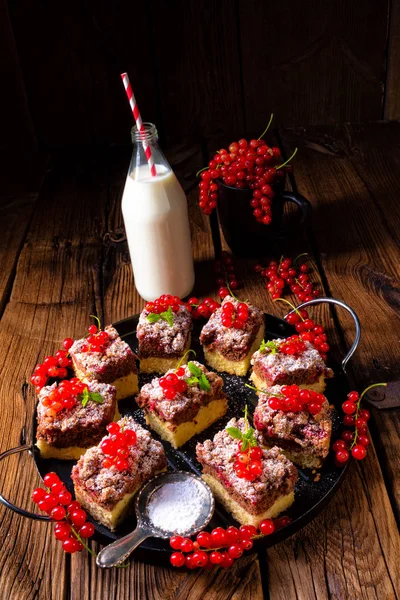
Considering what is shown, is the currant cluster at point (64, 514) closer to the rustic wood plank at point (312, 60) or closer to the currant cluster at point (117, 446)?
the currant cluster at point (117, 446)

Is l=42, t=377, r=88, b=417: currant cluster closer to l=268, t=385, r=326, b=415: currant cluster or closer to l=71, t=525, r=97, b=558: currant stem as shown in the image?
l=71, t=525, r=97, b=558: currant stem

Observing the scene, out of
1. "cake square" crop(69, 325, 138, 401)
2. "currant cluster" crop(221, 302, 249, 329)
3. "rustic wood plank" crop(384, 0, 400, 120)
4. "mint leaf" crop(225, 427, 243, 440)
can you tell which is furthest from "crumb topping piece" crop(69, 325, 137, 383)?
"rustic wood plank" crop(384, 0, 400, 120)

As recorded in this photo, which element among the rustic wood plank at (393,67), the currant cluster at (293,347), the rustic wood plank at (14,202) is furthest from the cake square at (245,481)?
the rustic wood plank at (393,67)

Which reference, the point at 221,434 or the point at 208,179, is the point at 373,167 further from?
the point at 221,434

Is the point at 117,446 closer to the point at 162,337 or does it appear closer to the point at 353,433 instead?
the point at 162,337

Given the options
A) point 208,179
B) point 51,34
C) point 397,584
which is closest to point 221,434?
point 397,584

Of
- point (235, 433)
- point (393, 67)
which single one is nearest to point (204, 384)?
point (235, 433)
